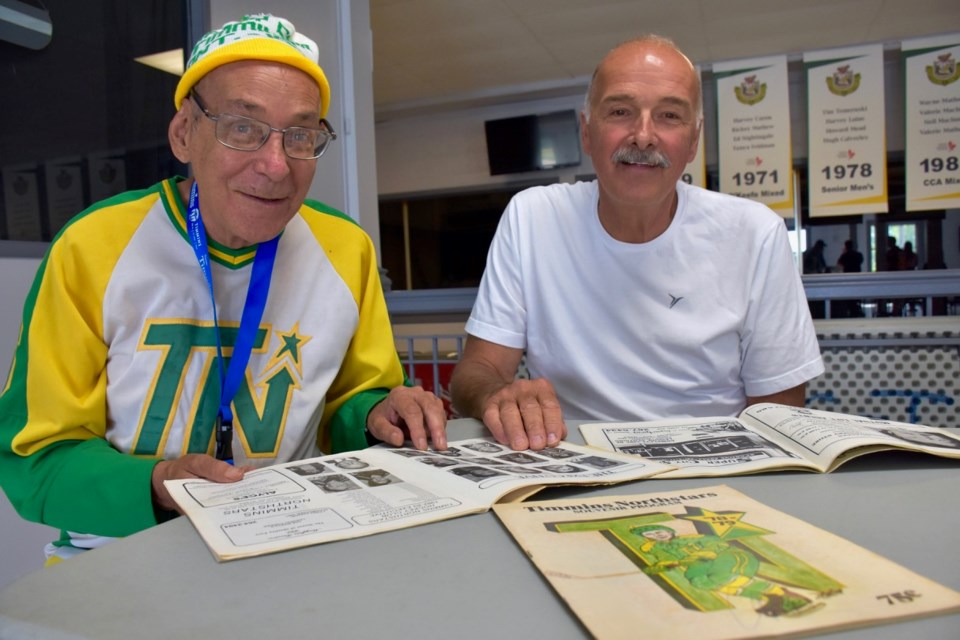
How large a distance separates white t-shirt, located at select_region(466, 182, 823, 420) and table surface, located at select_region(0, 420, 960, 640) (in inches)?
32.4

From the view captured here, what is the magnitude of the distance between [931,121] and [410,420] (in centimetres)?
507

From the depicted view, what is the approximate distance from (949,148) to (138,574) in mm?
5893

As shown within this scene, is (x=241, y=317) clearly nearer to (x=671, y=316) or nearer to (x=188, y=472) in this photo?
(x=188, y=472)

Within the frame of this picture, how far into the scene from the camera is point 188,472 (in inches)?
36.6

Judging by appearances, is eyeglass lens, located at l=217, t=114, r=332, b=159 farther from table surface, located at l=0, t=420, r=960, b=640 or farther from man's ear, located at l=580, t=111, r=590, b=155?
man's ear, located at l=580, t=111, r=590, b=155

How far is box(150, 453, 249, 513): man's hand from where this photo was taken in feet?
2.94

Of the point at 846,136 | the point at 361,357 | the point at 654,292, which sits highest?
the point at 846,136

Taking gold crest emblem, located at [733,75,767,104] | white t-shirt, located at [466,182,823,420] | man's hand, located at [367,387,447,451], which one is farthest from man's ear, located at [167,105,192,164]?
gold crest emblem, located at [733,75,767,104]

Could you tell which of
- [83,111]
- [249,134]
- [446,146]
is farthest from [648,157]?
[446,146]

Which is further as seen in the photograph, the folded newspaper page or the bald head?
the bald head

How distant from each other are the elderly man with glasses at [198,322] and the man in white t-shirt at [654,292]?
45cm

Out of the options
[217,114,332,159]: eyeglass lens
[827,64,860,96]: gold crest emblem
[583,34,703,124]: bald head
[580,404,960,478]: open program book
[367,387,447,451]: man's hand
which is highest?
[827,64,860,96]: gold crest emblem

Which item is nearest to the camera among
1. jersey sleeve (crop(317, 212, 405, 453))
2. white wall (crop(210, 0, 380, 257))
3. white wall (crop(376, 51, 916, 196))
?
jersey sleeve (crop(317, 212, 405, 453))

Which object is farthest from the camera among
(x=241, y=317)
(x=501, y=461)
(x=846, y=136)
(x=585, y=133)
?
(x=846, y=136)
